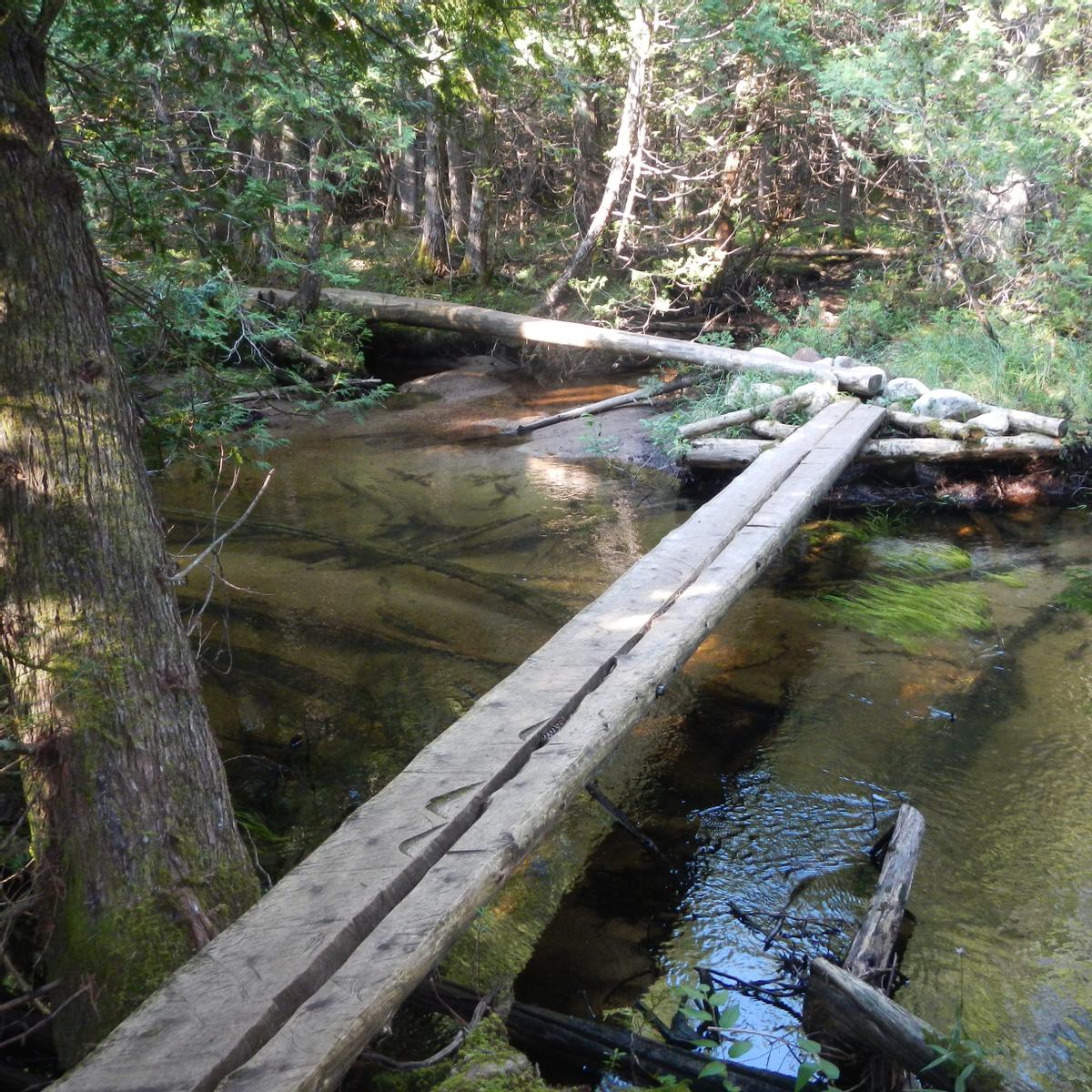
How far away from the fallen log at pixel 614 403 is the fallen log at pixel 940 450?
3.24m

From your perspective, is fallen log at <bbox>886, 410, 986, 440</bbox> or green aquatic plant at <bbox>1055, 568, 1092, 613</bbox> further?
fallen log at <bbox>886, 410, 986, 440</bbox>

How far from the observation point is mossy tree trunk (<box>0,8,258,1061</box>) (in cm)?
268

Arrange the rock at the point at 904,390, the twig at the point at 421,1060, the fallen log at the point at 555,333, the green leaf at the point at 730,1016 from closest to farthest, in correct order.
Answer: the twig at the point at 421,1060 < the green leaf at the point at 730,1016 < the rock at the point at 904,390 < the fallen log at the point at 555,333

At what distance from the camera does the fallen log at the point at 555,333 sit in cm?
944

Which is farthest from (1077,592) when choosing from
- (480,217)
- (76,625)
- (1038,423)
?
(480,217)

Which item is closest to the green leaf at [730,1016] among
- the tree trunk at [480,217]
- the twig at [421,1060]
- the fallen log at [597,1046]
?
the fallen log at [597,1046]

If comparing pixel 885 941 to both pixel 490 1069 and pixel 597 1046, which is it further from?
pixel 490 1069

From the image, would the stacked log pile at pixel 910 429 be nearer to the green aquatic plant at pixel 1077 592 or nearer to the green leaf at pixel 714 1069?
the green aquatic plant at pixel 1077 592

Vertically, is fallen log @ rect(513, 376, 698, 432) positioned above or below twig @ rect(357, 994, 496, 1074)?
above

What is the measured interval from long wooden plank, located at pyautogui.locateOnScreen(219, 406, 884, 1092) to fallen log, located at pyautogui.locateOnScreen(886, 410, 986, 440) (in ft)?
14.2

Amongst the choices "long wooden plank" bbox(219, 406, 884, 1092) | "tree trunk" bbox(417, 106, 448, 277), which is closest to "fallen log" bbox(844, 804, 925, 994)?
"long wooden plank" bbox(219, 406, 884, 1092)

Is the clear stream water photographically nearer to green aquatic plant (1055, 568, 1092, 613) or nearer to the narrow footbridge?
green aquatic plant (1055, 568, 1092, 613)

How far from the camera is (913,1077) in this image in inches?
94.7

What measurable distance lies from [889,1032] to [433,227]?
15964 millimetres
